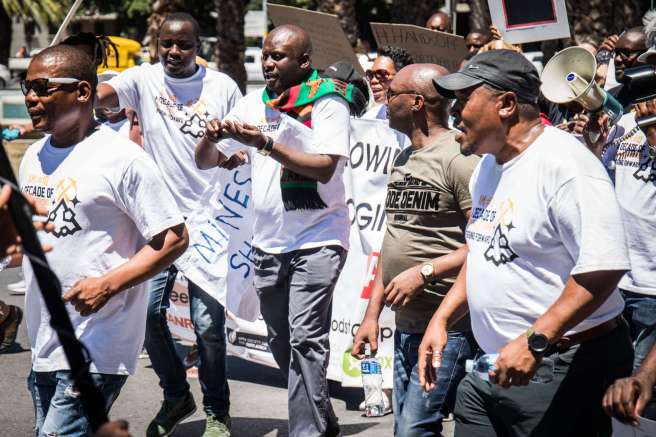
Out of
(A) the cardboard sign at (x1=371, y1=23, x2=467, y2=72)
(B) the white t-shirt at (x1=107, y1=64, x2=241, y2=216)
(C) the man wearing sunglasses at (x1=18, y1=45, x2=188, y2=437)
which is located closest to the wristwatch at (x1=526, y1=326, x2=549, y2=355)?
(C) the man wearing sunglasses at (x1=18, y1=45, x2=188, y2=437)

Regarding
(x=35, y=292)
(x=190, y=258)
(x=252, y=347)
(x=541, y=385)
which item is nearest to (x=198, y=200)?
(x=190, y=258)

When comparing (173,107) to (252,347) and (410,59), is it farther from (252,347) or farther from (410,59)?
(410,59)

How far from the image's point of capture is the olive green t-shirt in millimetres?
4520

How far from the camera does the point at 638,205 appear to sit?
215 inches

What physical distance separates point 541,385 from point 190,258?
9.81ft

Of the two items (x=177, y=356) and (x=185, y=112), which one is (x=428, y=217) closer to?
(x=177, y=356)

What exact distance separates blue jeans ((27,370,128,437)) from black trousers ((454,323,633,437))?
4.75 ft

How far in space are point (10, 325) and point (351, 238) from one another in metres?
2.65

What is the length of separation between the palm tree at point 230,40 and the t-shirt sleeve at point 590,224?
47.1 feet

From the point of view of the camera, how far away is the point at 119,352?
4012mm

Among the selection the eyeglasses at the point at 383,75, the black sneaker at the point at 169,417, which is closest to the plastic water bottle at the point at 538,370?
the black sneaker at the point at 169,417

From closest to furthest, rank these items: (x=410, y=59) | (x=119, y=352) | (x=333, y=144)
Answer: (x=119, y=352)
(x=333, y=144)
(x=410, y=59)

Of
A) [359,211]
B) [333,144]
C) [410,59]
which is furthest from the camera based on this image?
[410,59]

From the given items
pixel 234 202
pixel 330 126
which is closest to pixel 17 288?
pixel 234 202
